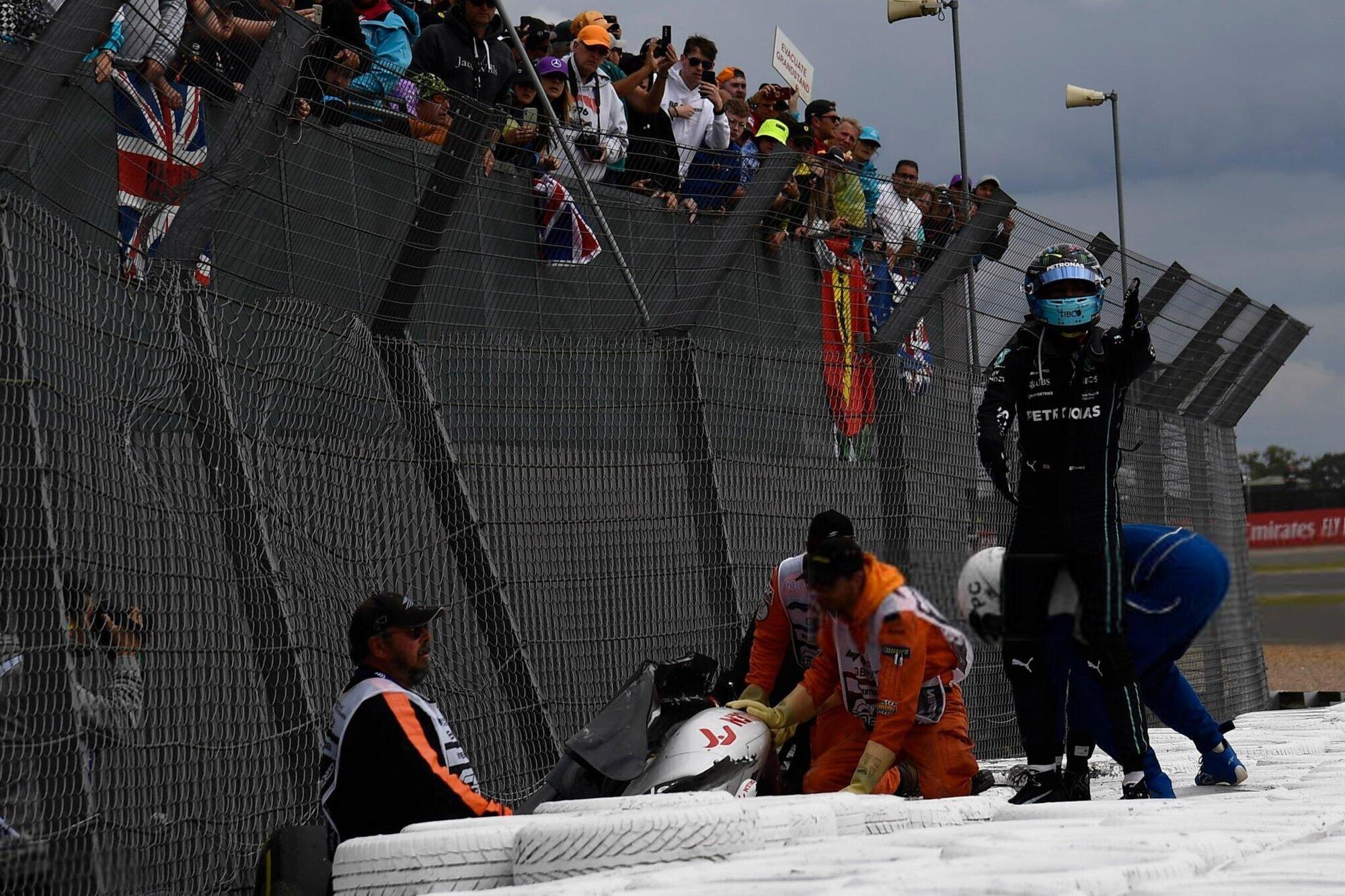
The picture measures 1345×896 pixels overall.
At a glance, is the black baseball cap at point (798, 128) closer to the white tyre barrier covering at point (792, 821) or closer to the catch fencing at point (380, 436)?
the catch fencing at point (380, 436)

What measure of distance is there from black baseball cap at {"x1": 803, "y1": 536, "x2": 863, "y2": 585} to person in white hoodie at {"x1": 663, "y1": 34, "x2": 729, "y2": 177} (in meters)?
5.40

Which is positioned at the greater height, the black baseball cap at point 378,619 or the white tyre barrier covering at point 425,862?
the black baseball cap at point 378,619

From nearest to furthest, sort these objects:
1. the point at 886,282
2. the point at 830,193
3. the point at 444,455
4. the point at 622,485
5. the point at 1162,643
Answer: the point at 1162,643, the point at 444,455, the point at 622,485, the point at 830,193, the point at 886,282

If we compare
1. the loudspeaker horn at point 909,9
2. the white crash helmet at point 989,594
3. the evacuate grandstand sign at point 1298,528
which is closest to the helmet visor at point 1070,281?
the white crash helmet at point 989,594

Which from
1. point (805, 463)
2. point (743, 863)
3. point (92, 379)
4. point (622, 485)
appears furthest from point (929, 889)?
point (805, 463)

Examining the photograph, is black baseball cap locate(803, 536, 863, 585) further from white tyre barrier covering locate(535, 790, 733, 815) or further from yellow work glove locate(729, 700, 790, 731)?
white tyre barrier covering locate(535, 790, 733, 815)

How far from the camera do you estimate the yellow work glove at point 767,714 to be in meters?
6.29

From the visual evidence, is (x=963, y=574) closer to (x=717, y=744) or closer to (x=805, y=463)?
(x=717, y=744)

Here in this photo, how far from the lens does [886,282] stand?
847cm

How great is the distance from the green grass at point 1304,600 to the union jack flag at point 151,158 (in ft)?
80.6

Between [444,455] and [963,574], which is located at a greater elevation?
[444,455]

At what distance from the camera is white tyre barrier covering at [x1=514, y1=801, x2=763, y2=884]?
4.04 m

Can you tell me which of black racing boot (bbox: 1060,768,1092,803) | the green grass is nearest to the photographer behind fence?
black racing boot (bbox: 1060,768,1092,803)

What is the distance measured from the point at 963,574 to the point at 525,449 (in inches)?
71.8
